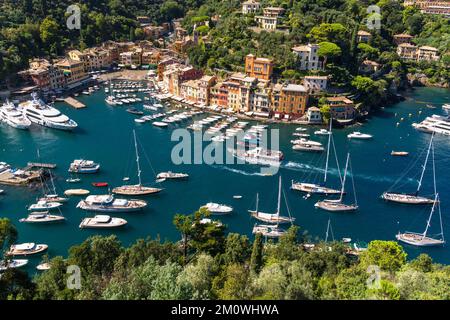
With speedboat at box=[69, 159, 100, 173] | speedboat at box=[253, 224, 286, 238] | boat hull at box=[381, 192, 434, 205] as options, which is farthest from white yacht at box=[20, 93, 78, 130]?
boat hull at box=[381, 192, 434, 205]

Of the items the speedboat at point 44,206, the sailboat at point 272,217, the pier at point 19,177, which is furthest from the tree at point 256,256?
the pier at point 19,177

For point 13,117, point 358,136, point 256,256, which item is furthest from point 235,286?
point 13,117

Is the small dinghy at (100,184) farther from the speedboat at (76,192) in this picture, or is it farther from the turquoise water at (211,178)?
the speedboat at (76,192)

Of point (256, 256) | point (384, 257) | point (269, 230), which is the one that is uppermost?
point (256, 256)

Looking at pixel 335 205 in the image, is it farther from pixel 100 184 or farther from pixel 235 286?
pixel 100 184

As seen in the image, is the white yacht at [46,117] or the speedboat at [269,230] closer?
the speedboat at [269,230]

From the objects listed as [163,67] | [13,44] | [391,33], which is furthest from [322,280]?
[391,33]
